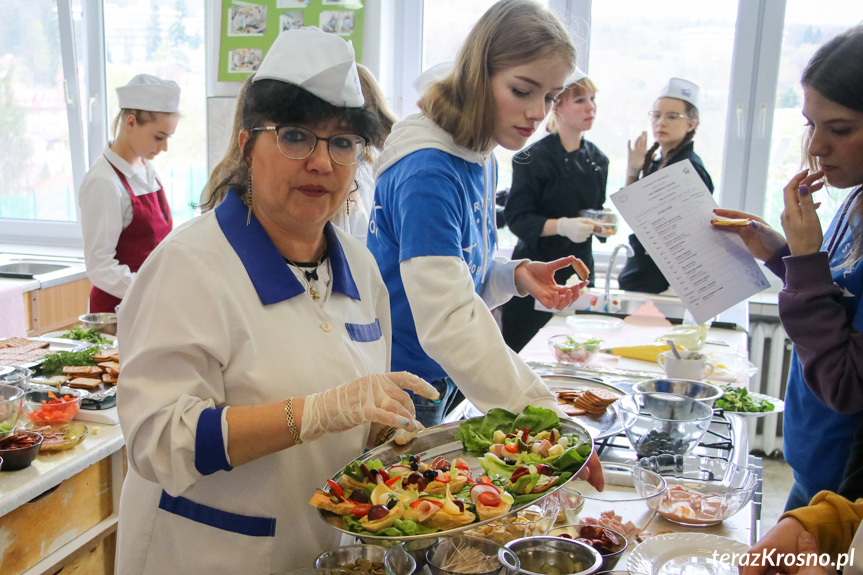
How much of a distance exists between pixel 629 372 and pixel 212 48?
3.28 metres

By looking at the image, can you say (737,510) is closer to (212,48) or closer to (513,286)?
(513,286)

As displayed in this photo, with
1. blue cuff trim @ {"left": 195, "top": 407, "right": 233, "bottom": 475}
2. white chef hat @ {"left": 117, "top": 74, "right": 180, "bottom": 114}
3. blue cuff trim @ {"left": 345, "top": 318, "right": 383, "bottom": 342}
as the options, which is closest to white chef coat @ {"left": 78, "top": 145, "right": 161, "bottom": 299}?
white chef hat @ {"left": 117, "top": 74, "right": 180, "bottom": 114}

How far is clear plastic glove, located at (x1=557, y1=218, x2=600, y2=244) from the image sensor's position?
129 inches

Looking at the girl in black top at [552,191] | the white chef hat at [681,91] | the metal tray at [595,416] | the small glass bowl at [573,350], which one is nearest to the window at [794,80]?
the white chef hat at [681,91]

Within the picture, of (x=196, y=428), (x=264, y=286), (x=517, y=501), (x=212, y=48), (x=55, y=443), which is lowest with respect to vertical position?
(x=55, y=443)

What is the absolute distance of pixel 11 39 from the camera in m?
4.90

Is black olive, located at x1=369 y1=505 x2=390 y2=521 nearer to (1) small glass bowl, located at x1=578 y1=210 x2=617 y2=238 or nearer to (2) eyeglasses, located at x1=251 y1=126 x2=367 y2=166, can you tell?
(2) eyeglasses, located at x1=251 y1=126 x2=367 y2=166

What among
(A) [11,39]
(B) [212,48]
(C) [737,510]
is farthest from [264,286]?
(A) [11,39]

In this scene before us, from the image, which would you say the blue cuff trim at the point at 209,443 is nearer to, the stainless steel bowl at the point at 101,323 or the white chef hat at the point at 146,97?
the stainless steel bowl at the point at 101,323

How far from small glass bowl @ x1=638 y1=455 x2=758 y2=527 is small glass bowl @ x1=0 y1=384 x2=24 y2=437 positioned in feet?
4.80

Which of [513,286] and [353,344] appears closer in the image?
Result: [353,344]

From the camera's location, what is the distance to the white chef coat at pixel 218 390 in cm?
113

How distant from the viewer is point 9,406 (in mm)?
1821

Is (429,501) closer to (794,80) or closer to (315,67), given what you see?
(315,67)
